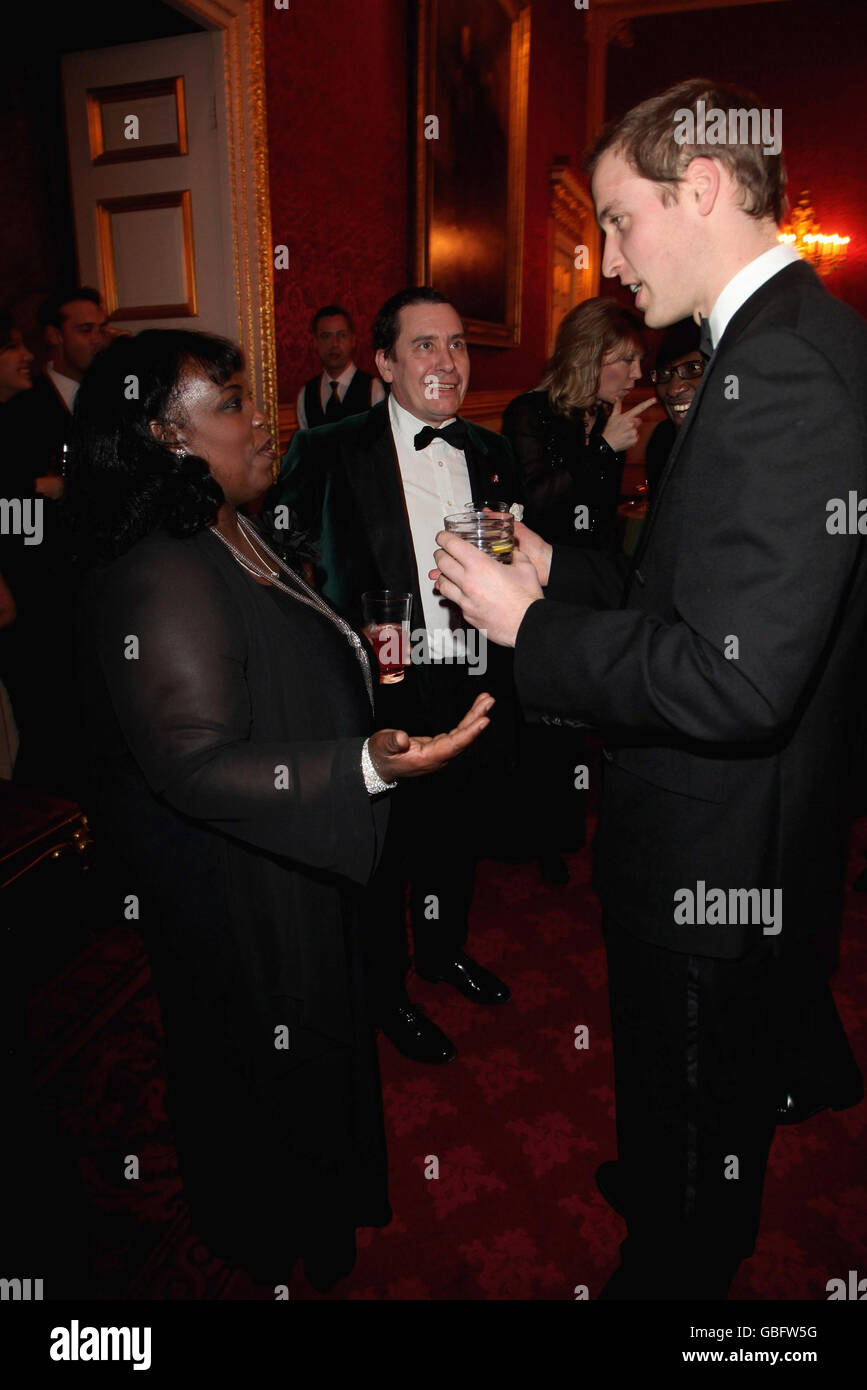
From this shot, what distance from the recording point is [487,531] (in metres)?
1.39

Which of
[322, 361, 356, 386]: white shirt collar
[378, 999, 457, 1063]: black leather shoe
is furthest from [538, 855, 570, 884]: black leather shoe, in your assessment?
[322, 361, 356, 386]: white shirt collar

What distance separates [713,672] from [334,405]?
365 cm

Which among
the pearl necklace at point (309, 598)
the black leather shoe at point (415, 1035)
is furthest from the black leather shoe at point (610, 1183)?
the pearl necklace at point (309, 598)

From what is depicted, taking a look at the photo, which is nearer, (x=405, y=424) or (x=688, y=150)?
(x=688, y=150)

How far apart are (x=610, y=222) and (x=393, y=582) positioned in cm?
126

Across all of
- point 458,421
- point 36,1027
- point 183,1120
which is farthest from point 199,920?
point 458,421

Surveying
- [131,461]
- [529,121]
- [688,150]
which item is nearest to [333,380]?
[131,461]

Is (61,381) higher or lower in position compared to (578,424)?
higher

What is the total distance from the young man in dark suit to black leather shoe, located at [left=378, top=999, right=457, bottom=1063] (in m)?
0.81

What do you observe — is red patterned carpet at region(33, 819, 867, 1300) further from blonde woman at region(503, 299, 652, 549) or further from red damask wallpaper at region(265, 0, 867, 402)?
red damask wallpaper at region(265, 0, 867, 402)

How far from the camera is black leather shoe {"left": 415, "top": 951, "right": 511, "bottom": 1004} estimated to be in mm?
2543

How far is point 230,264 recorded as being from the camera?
3.48 m

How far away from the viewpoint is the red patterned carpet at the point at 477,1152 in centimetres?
173

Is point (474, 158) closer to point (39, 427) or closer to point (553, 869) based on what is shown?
point (39, 427)
